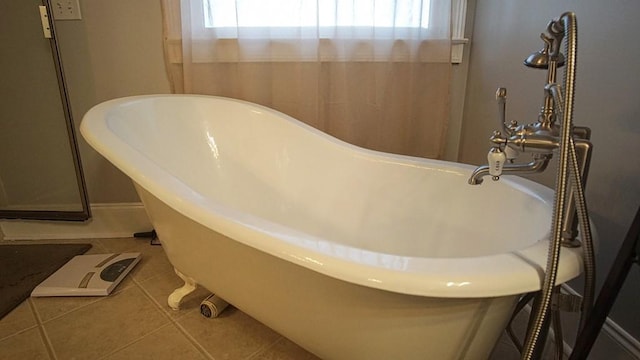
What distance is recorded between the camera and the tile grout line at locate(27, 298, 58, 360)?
1.04 metres

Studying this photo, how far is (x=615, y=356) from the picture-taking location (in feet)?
2.84

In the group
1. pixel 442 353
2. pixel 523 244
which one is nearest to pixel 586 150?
pixel 523 244

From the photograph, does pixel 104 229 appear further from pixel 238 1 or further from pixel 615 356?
pixel 615 356

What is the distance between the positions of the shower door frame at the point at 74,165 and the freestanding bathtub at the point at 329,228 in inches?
18.7

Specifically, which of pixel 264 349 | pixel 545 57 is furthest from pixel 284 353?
pixel 545 57

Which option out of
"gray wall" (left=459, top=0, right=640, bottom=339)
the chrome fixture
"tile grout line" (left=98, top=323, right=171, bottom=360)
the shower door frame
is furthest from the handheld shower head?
the shower door frame

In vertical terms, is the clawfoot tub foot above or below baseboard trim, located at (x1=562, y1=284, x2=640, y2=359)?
below

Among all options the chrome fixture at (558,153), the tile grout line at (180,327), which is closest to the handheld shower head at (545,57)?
the chrome fixture at (558,153)

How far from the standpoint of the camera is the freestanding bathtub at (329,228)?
0.57 m

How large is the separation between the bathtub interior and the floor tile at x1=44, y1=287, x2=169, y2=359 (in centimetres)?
46

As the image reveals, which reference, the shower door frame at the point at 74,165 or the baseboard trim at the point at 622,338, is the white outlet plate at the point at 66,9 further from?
the baseboard trim at the point at 622,338

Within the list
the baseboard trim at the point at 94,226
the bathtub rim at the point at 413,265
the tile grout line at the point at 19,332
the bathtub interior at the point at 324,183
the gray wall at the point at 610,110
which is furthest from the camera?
the baseboard trim at the point at 94,226

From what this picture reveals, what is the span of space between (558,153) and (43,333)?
1.47m

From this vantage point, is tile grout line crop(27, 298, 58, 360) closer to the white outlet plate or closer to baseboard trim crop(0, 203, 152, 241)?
baseboard trim crop(0, 203, 152, 241)
